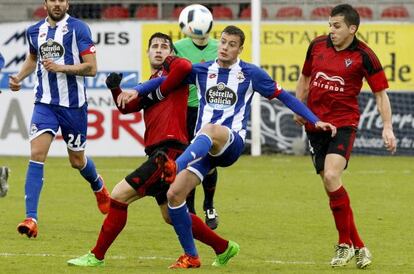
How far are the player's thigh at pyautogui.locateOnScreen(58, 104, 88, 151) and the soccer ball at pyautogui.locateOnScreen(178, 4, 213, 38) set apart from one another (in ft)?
4.66

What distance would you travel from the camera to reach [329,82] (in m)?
9.81

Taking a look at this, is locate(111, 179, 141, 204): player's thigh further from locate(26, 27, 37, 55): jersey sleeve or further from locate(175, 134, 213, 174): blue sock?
locate(26, 27, 37, 55): jersey sleeve

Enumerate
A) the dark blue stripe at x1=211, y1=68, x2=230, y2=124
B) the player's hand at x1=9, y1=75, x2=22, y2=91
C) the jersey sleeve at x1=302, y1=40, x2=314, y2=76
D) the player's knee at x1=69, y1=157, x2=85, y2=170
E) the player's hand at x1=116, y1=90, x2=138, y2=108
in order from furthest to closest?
the player's knee at x1=69, y1=157, x2=85, y2=170
the player's hand at x1=9, y1=75, x2=22, y2=91
the jersey sleeve at x1=302, y1=40, x2=314, y2=76
the dark blue stripe at x1=211, y1=68, x2=230, y2=124
the player's hand at x1=116, y1=90, x2=138, y2=108

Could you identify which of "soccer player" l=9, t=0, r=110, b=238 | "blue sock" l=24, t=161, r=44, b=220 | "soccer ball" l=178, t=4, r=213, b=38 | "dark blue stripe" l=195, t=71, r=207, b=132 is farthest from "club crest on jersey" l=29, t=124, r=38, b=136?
"dark blue stripe" l=195, t=71, r=207, b=132

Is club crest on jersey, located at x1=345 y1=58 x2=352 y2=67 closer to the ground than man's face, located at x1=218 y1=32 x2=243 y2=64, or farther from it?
closer to the ground

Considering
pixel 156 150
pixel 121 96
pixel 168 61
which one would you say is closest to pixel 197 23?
pixel 168 61

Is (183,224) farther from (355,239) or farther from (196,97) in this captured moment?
(196,97)

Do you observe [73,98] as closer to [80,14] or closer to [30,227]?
[30,227]

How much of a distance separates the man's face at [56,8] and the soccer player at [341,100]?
266 cm

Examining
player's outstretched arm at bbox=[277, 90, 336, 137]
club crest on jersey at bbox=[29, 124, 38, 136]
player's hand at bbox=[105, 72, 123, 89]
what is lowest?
club crest on jersey at bbox=[29, 124, 38, 136]

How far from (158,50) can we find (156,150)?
0.82 meters

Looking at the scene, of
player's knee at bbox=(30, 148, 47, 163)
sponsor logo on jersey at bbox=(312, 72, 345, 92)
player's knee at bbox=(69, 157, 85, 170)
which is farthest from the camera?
player's knee at bbox=(69, 157, 85, 170)

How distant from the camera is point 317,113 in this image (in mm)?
9875

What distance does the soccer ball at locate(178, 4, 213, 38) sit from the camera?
12.3m
